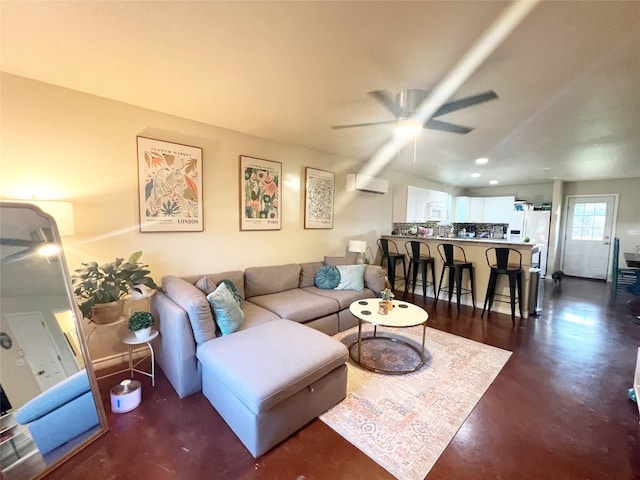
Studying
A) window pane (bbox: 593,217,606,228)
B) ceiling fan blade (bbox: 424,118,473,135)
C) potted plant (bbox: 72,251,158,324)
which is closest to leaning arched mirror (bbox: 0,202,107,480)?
potted plant (bbox: 72,251,158,324)

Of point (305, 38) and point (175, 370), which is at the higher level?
point (305, 38)

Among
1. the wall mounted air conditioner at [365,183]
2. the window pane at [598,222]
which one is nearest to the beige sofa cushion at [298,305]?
the wall mounted air conditioner at [365,183]

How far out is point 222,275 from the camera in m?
3.02

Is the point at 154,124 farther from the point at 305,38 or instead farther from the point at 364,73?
the point at 364,73

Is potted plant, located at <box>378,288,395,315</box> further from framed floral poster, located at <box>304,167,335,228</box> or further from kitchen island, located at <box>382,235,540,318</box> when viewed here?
kitchen island, located at <box>382,235,540,318</box>

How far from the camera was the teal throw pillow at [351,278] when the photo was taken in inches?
143

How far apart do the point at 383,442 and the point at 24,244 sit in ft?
8.59

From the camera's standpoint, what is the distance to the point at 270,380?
162 centimetres

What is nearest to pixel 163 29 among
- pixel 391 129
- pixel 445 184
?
pixel 391 129

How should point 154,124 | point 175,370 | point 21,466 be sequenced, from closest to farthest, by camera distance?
point 21,466 → point 175,370 → point 154,124

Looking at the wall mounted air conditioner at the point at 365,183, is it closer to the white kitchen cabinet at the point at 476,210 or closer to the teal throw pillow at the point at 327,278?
the teal throw pillow at the point at 327,278

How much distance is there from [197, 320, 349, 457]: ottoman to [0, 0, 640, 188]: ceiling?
2.00m

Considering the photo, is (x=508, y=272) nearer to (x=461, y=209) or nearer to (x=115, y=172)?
(x=461, y=209)

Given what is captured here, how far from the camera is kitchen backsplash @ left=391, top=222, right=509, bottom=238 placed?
5898 mm
